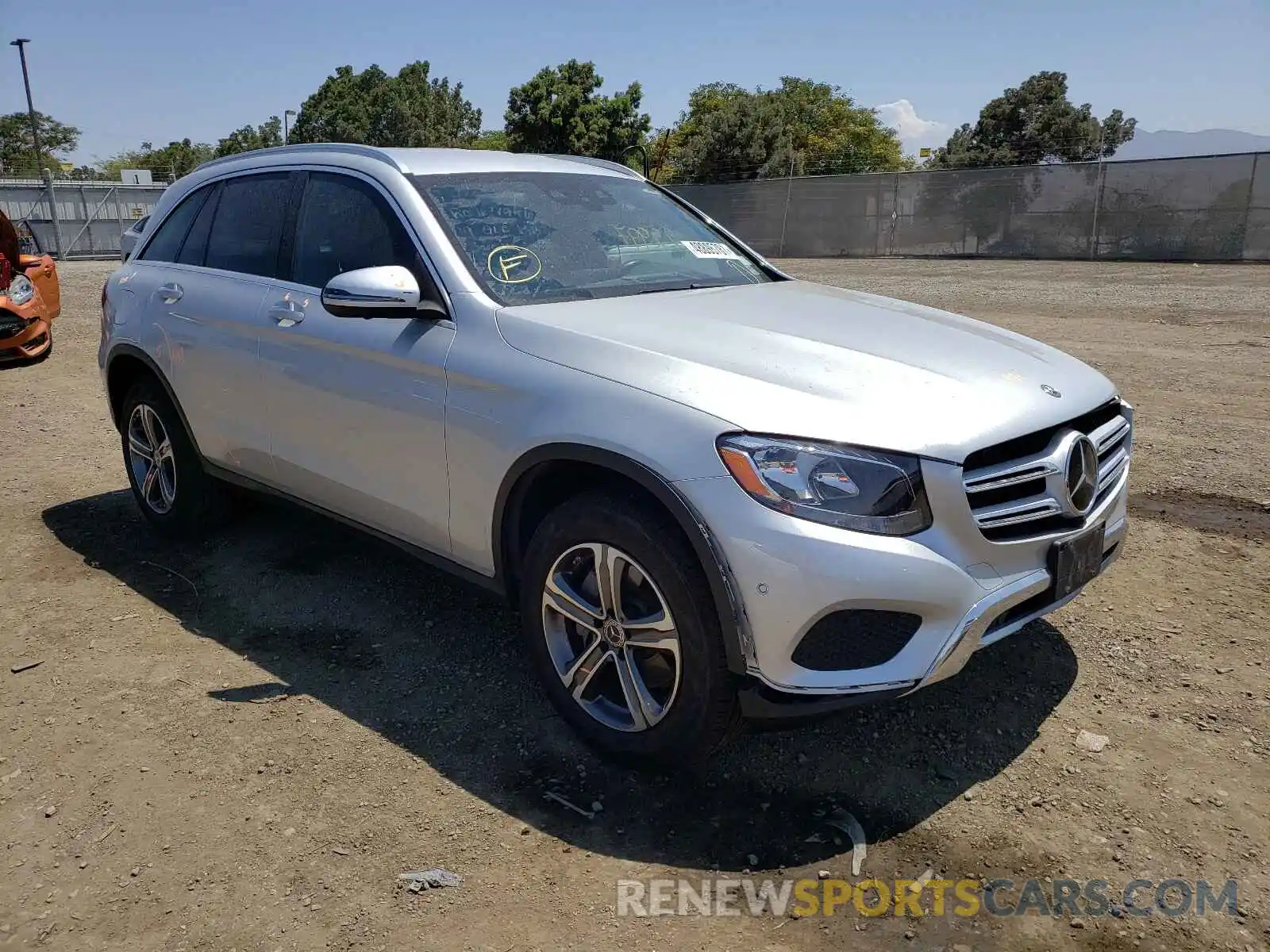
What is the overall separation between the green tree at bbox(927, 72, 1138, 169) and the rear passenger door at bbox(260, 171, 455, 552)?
5281cm

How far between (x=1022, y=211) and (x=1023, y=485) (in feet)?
81.0

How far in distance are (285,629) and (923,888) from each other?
2789 mm

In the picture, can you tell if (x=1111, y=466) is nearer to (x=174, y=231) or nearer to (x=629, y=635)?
(x=629, y=635)

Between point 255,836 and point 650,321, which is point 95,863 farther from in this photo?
point 650,321

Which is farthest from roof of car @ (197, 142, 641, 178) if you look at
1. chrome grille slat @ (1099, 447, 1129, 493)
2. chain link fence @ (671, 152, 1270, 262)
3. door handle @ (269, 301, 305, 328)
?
chain link fence @ (671, 152, 1270, 262)

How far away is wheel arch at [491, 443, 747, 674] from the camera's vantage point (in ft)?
8.57

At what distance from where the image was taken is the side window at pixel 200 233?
4.71m

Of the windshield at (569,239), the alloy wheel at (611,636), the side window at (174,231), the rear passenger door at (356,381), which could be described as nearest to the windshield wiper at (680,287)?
the windshield at (569,239)

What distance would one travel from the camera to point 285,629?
13.8 feet

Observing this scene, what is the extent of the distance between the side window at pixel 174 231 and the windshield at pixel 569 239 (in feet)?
5.85

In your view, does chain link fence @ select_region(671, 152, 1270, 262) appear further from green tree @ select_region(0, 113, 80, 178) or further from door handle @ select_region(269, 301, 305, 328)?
green tree @ select_region(0, 113, 80, 178)

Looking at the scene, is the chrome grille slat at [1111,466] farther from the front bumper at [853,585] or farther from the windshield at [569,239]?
the windshield at [569,239]

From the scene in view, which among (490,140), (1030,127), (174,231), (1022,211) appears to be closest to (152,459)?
(174,231)

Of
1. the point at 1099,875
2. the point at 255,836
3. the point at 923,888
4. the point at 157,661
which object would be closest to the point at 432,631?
the point at 157,661
